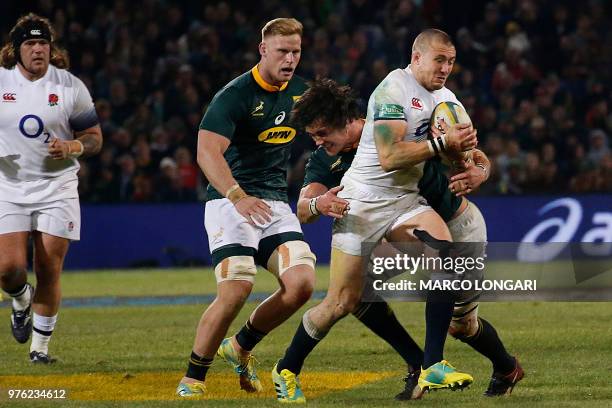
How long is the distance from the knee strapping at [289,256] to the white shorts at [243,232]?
0.14ft

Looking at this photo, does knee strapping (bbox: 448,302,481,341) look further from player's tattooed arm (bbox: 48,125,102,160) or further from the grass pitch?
player's tattooed arm (bbox: 48,125,102,160)

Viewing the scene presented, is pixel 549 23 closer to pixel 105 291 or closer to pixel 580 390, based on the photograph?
pixel 105 291

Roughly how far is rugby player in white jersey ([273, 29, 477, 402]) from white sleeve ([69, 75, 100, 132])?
275cm

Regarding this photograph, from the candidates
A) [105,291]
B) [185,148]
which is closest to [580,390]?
[105,291]

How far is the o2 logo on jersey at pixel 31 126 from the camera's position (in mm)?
9375

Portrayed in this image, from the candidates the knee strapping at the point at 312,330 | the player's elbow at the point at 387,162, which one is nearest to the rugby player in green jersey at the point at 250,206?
the knee strapping at the point at 312,330

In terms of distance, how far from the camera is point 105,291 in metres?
16.2

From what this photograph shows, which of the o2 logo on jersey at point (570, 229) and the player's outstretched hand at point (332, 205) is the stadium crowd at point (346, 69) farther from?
the player's outstretched hand at point (332, 205)

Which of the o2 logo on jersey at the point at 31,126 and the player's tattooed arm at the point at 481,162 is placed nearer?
the player's tattooed arm at the point at 481,162

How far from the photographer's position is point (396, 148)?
7246mm

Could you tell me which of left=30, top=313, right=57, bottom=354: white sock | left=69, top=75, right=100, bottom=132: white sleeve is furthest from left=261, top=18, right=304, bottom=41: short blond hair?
left=30, top=313, right=57, bottom=354: white sock


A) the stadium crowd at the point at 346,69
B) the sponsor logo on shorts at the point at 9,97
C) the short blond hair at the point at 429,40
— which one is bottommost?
the stadium crowd at the point at 346,69

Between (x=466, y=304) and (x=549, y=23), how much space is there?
50.2ft

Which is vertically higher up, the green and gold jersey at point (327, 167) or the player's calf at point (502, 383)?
the green and gold jersey at point (327, 167)
